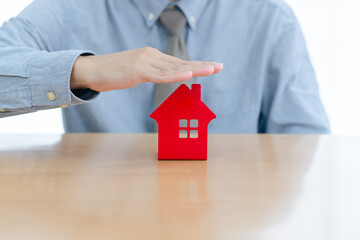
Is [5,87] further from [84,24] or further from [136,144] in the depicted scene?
[84,24]

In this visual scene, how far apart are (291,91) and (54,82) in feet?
2.58

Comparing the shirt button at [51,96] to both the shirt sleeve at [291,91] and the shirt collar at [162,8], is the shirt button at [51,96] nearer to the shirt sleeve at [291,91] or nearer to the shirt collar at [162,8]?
the shirt collar at [162,8]

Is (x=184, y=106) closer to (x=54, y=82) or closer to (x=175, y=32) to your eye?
(x=54, y=82)

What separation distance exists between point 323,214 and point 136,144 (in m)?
0.48

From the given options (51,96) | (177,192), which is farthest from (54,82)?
(177,192)

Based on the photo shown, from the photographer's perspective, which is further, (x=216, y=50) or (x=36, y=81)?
(x=216, y=50)

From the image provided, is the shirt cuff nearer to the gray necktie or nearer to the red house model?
the red house model

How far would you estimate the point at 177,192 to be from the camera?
53cm

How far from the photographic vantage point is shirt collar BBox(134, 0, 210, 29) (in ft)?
4.31

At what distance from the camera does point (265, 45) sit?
4.47 ft

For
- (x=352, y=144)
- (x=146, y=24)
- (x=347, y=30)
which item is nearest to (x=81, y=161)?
(x=352, y=144)

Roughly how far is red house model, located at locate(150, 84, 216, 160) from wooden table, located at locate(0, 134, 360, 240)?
2 centimetres

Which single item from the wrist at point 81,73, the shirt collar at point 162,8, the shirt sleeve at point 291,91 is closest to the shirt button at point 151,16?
the shirt collar at point 162,8

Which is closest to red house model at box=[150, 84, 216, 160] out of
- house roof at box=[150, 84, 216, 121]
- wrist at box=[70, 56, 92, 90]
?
house roof at box=[150, 84, 216, 121]
